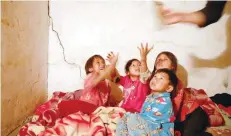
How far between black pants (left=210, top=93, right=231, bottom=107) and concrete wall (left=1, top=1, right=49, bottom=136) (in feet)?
3.73

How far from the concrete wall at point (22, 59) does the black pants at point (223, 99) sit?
1138mm

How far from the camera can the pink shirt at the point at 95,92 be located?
144 cm

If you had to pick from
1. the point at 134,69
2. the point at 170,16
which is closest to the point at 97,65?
the point at 134,69

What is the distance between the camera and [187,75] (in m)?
1.71

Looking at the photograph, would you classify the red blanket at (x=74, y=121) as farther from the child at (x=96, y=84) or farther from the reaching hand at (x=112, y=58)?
the reaching hand at (x=112, y=58)

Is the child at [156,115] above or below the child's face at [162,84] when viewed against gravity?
below

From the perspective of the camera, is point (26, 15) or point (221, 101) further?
point (221, 101)

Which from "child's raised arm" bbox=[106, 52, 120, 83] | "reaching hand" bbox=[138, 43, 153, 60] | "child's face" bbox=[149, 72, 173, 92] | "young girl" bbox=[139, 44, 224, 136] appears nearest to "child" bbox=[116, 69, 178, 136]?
"child's face" bbox=[149, 72, 173, 92]

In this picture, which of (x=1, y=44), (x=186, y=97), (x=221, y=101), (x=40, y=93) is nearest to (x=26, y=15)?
(x=1, y=44)

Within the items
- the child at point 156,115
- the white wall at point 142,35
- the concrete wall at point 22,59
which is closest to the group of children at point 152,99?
the child at point 156,115

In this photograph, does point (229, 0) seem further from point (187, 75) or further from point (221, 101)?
point (221, 101)

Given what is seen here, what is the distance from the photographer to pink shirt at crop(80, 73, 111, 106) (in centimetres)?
144

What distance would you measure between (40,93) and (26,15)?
1.80 feet

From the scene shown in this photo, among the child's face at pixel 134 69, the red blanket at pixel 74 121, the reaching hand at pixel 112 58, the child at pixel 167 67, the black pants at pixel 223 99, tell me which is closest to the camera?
the red blanket at pixel 74 121
